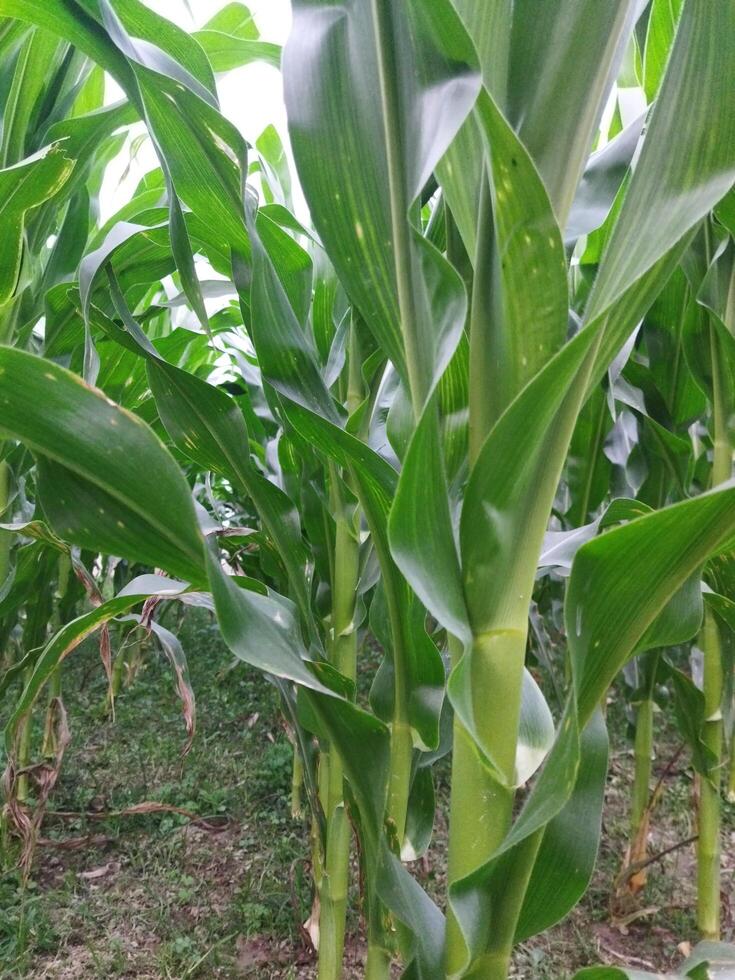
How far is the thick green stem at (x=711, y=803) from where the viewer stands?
1.00m

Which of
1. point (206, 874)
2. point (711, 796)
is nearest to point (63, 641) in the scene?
point (711, 796)

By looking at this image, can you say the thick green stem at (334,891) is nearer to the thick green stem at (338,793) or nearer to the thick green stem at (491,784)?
the thick green stem at (338,793)

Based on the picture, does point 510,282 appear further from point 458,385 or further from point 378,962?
point 378,962

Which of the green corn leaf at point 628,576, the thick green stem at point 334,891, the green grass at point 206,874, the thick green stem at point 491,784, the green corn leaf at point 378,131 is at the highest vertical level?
the green corn leaf at point 378,131

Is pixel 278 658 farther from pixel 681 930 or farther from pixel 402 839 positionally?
pixel 681 930

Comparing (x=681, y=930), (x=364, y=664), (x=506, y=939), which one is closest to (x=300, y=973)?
(x=681, y=930)

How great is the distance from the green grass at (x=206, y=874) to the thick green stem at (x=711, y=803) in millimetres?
183

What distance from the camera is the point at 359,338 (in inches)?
34.0

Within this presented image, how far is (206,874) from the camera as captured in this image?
1.34 meters

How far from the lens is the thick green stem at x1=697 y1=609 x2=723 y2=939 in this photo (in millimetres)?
1004

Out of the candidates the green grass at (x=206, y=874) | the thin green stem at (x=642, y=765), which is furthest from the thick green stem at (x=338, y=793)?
the thin green stem at (x=642, y=765)

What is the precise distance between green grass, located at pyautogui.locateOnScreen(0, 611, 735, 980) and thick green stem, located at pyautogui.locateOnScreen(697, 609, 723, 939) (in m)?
0.18

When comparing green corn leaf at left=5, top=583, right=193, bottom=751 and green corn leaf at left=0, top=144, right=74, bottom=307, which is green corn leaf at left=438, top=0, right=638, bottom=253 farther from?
green corn leaf at left=0, top=144, right=74, bottom=307

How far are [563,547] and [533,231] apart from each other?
0.33 metres
